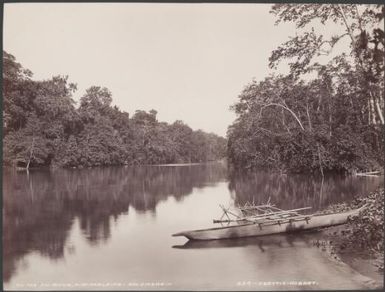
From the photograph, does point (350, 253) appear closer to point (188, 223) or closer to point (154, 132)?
point (188, 223)

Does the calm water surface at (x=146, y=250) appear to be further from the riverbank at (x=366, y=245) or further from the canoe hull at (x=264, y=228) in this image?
the riverbank at (x=366, y=245)

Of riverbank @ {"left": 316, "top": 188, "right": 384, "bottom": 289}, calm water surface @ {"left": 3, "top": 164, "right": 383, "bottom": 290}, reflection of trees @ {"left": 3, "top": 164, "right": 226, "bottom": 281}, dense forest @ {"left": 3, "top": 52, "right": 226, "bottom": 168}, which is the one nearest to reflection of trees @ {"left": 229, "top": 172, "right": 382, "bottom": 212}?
calm water surface @ {"left": 3, "top": 164, "right": 383, "bottom": 290}

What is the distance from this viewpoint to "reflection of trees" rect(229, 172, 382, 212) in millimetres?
19327

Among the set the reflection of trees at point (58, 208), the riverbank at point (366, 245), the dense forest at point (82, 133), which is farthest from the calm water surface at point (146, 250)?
the dense forest at point (82, 133)

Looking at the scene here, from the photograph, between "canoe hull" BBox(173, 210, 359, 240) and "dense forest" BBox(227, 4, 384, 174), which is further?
"dense forest" BBox(227, 4, 384, 174)

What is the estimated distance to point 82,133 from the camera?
4697 cm

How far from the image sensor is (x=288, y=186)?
82.5 ft

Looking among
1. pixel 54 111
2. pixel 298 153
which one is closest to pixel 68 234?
pixel 298 153

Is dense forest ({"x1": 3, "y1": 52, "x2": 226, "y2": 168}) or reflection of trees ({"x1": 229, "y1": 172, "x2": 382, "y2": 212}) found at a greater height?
dense forest ({"x1": 3, "y1": 52, "x2": 226, "y2": 168})

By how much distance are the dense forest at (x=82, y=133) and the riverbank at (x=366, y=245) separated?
1003cm

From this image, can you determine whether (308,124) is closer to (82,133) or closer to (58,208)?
(58,208)

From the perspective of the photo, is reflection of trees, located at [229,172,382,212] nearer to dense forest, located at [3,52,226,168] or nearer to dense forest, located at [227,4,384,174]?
dense forest, located at [227,4,384,174]

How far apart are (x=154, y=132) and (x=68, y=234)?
46.7 meters

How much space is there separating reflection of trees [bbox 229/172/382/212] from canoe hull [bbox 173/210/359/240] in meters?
4.15
